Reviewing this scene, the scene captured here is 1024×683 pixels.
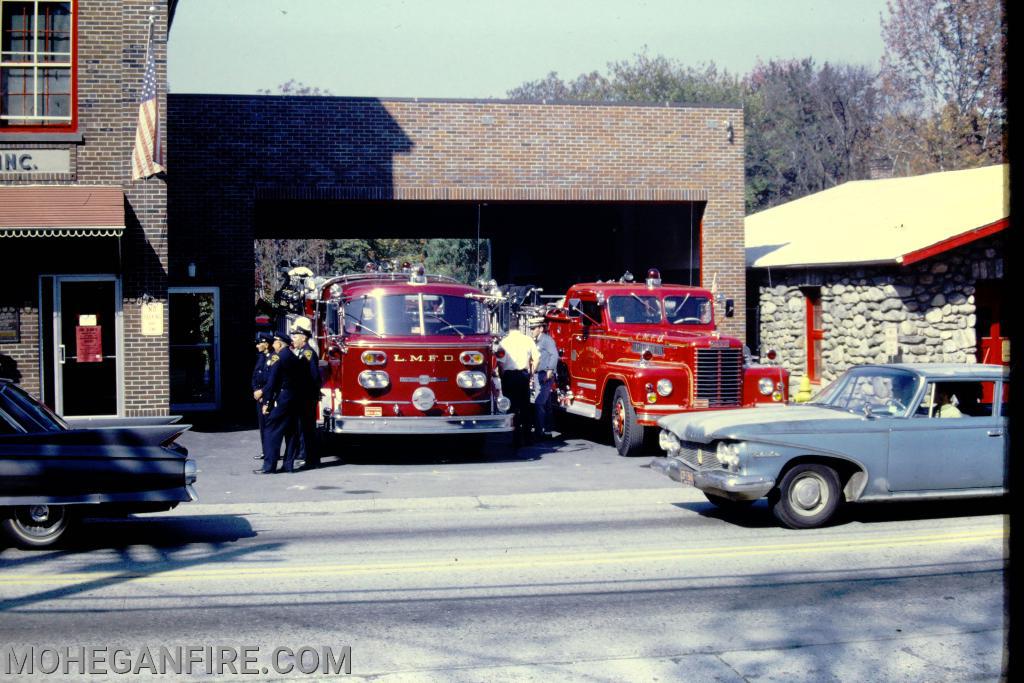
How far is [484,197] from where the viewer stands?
907 inches

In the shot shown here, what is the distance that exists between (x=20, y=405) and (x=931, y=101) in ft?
152

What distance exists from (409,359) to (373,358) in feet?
1.64

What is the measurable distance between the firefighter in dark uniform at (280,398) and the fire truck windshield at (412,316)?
4.49ft

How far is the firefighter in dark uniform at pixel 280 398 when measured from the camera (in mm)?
15266

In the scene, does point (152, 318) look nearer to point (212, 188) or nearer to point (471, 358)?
point (212, 188)

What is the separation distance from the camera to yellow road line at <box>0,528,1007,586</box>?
9.04 metres

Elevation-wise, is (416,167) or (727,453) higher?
(416,167)

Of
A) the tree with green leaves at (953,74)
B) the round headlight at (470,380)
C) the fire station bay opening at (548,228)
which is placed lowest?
the round headlight at (470,380)

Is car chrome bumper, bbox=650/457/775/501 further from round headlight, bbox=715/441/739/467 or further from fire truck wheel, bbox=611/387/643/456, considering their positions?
fire truck wheel, bbox=611/387/643/456

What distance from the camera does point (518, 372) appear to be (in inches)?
721

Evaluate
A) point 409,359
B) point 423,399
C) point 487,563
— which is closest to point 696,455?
point 487,563

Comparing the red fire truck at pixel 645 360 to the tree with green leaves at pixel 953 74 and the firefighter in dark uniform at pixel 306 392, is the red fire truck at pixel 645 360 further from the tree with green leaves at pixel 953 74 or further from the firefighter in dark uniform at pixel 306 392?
the tree with green leaves at pixel 953 74

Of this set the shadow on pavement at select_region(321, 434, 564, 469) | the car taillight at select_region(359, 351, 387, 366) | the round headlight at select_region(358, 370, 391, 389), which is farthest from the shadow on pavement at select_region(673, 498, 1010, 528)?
the shadow on pavement at select_region(321, 434, 564, 469)

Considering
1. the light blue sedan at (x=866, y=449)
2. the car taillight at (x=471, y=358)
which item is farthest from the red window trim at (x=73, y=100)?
the light blue sedan at (x=866, y=449)
